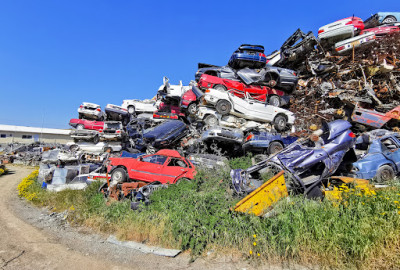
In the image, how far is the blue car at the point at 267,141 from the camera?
35.3 feet

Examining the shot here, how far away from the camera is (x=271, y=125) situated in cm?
1399

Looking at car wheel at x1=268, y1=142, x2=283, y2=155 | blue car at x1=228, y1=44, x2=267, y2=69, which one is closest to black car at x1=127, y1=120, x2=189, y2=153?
car wheel at x1=268, y1=142, x2=283, y2=155

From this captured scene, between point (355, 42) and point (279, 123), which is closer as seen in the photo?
point (279, 123)

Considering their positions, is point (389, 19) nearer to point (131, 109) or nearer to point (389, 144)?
point (389, 144)

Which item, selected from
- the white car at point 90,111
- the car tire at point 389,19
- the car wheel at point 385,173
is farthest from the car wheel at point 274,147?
Result: the car tire at point 389,19

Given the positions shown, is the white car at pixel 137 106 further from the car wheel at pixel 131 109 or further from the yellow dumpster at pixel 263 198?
the yellow dumpster at pixel 263 198

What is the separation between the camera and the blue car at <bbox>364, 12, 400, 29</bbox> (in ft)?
57.0

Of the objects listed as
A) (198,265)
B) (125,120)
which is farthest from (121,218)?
(125,120)

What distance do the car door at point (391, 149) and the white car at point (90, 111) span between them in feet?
58.6

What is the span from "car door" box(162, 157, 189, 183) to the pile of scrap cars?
0.04 metres

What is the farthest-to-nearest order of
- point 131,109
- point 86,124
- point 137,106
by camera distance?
point 137,106
point 131,109
point 86,124

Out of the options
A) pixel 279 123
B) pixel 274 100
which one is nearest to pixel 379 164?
pixel 279 123

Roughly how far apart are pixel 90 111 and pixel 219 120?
35.9ft

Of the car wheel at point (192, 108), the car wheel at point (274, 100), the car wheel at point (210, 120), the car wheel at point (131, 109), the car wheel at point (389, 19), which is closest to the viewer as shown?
the car wheel at point (210, 120)
